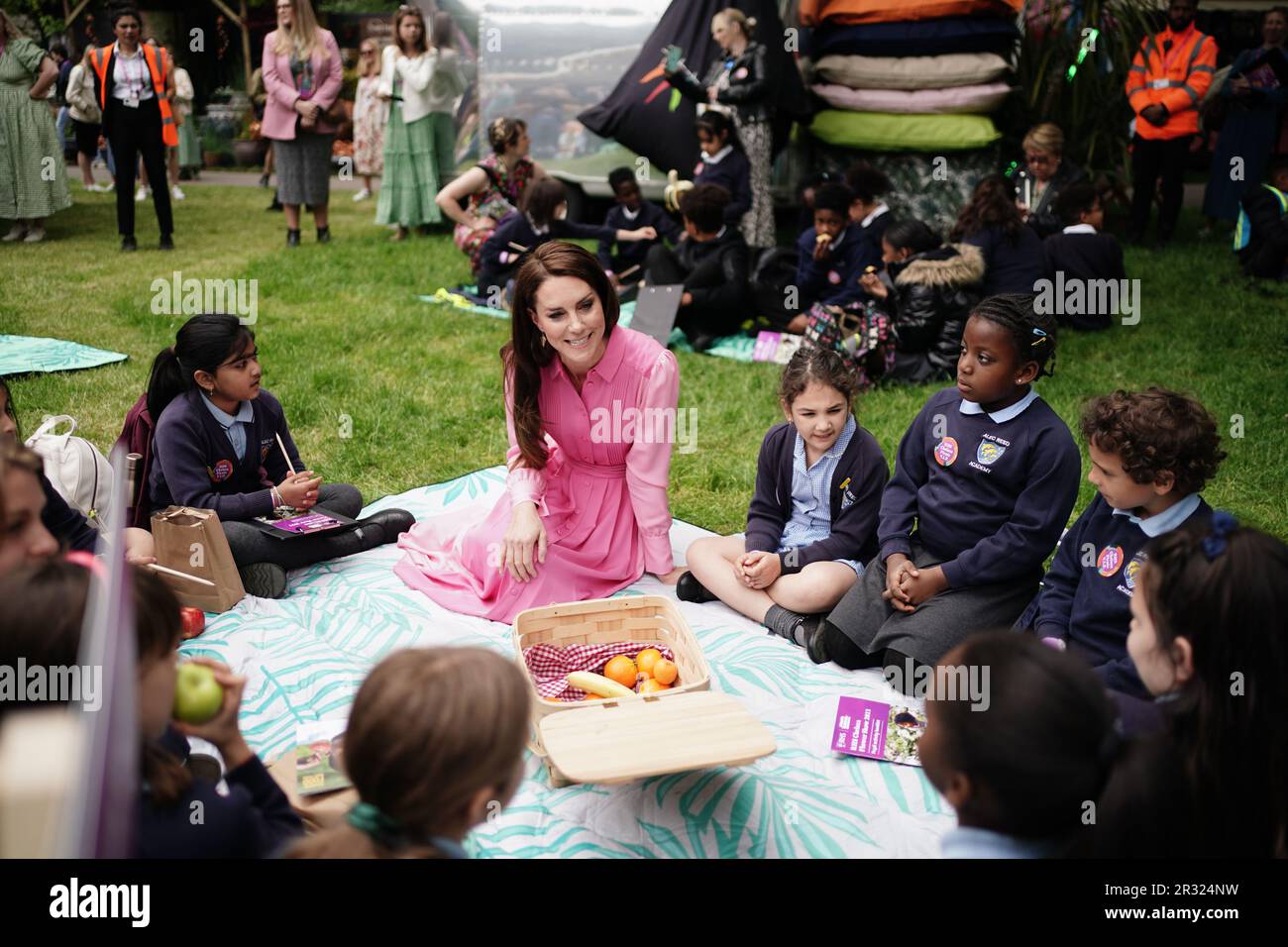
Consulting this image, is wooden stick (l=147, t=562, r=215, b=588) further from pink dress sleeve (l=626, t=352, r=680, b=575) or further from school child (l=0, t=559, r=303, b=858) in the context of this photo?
school child (l=0, t=559, r=303, b=858)

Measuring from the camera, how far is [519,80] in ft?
31.2

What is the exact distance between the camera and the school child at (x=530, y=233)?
7570 millimetres

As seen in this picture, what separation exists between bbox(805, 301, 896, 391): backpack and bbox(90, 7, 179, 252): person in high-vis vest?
228 inches

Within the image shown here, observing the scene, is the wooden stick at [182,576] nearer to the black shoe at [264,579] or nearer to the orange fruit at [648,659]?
the black shoe at [264,579]

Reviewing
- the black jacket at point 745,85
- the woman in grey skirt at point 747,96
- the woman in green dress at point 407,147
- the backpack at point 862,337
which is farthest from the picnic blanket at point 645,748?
the woman in green dress at point 407,147

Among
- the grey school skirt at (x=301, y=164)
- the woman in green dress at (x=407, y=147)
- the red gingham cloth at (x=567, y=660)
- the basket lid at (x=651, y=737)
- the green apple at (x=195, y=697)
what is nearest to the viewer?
the green apple at (x=195, y=697)

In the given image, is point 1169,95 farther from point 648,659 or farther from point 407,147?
point 648,659

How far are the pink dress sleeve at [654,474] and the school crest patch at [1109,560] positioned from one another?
4.70 feet

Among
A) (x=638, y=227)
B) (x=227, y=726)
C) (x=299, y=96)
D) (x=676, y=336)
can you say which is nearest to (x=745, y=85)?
(x=638, y=227)

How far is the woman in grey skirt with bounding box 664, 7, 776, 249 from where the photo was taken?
25.5ft

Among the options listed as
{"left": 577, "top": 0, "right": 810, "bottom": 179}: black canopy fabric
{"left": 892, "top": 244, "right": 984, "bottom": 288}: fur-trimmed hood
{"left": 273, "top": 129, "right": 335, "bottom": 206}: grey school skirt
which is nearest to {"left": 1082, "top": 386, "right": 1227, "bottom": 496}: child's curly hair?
{"left": 892, "top": 244, "right": 984, "bottom": 288}: fur-trimmed hood

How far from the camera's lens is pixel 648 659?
124 inches

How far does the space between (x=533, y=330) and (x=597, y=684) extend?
1.30 meters
